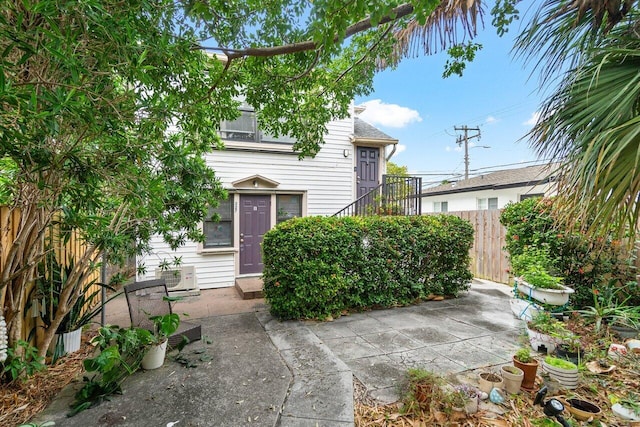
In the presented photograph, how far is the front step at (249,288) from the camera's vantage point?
5.62m

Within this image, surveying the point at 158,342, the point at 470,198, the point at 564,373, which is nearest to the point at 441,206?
the point at 470,198

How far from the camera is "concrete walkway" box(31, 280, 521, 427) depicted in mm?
2137

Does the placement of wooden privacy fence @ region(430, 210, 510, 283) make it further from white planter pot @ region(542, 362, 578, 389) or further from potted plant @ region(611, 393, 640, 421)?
potted plant @ region(611, 393, 640, 421)

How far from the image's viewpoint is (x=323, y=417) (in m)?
2.05

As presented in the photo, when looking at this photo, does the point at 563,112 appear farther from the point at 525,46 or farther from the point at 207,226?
the point at 207,226

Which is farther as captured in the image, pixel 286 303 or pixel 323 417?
pixel 286 303

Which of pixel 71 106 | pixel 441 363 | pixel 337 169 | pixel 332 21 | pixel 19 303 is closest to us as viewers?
pixel 71 106

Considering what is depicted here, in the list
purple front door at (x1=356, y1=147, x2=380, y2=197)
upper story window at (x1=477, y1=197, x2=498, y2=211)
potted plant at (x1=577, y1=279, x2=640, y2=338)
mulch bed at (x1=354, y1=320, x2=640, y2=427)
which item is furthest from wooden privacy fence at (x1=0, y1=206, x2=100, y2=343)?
upper story window at (x1=477, y1=197, x2=498, y2=211)

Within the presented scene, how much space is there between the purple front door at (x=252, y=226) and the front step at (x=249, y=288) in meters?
0.48

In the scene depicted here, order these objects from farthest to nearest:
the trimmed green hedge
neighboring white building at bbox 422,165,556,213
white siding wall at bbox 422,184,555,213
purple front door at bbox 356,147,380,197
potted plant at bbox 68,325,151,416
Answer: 1. white siding wall at bbox 422,184,555,213
2. neighboring white building at bbox 422,165,556,213
3. purple front door at bbox 356,147,380,197
4. the trimmed green hedge
5. potted plant at bbox 68,325,151,416

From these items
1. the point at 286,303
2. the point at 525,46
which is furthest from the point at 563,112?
the point at 286,303

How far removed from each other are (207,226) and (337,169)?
3.64 metres

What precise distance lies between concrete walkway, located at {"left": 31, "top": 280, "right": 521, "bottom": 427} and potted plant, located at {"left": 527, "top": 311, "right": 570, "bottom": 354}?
0.22m

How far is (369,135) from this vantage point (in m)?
7.97
